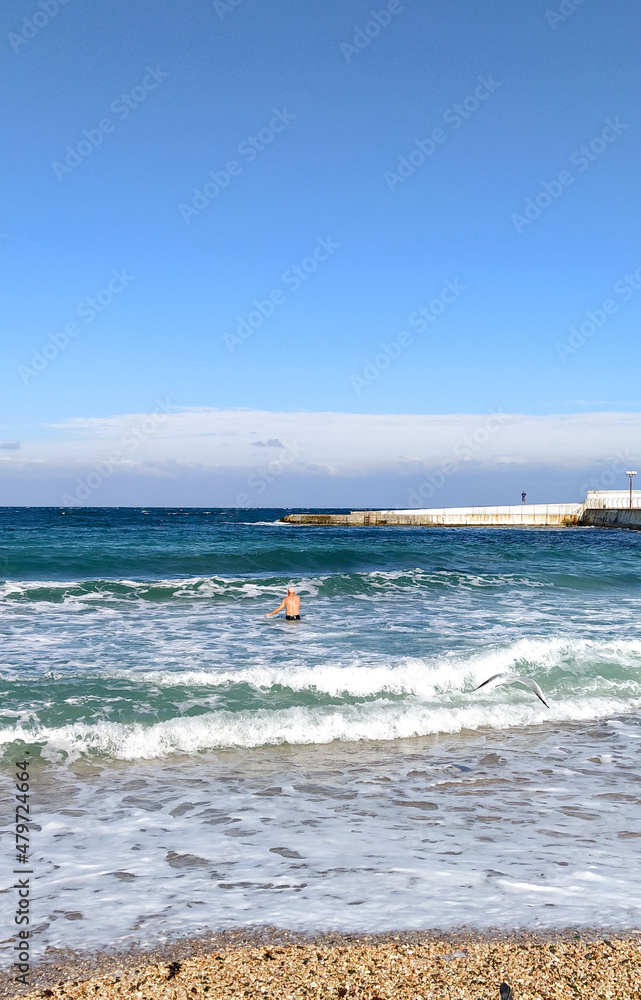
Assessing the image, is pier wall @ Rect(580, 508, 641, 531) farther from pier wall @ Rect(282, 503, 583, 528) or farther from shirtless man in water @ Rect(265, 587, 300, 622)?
shirtless man in water @ Rect(265, 587, 300, 622)

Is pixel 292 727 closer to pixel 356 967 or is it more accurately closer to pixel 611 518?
pixel 356 967

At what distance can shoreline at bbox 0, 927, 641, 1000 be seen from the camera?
3.72 m

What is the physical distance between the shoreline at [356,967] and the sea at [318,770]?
0.17 meters

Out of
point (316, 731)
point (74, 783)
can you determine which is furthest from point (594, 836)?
point (74, 783)

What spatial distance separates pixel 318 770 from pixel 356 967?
378 cm

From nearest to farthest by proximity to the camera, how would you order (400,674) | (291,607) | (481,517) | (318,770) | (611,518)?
1. (318,770)
2. (400,674)
3. (291,607)
4. (611,518)
5. (481,517)

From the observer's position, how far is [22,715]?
9156 millimetres

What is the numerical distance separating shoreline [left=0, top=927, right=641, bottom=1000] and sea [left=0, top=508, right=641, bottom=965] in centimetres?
17

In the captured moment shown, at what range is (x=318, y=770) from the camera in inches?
302

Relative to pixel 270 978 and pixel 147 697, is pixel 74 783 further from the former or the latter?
pixel 270 978

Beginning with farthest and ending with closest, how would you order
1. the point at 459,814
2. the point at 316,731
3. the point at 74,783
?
the point at 316,731 < the point at 74,783 < the point at 459,814

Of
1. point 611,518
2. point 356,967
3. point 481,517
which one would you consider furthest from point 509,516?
point 356,967

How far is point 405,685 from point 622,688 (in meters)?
3.43

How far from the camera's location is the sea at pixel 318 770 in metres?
4.75
